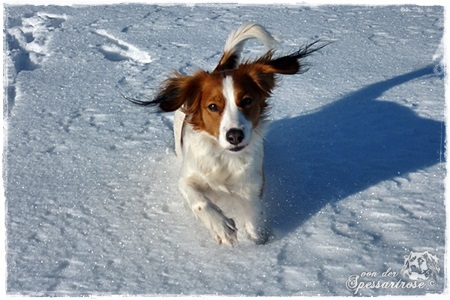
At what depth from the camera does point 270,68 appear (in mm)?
3246

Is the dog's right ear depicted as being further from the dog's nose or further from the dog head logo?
the dog head logo

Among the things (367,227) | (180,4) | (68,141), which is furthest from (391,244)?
(180,4)

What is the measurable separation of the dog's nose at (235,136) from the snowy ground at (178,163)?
18.3 inches

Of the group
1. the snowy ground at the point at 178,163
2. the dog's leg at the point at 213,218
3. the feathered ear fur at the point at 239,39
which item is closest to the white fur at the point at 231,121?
the dog's leg at the point at 213,218

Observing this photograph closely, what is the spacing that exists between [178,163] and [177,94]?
21.3 inches

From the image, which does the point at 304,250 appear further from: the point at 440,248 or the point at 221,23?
the point at 221,23

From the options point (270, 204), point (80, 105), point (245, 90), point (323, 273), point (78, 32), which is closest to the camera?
point (323, 273)

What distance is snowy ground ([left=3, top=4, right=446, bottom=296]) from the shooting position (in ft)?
8.80

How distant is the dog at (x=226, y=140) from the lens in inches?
113

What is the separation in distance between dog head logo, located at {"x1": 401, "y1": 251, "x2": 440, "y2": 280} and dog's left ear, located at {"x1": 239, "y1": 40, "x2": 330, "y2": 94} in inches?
43.4

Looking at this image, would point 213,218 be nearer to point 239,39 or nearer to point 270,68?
point 270,68

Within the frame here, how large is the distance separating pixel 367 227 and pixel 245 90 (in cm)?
86

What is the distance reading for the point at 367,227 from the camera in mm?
2947

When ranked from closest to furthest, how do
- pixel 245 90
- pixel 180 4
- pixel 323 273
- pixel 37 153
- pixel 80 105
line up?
pixel 323 273, pixel 245 90, pixel 37 153, pixel 80 105, pixel 180 4
